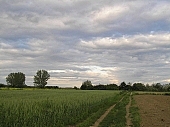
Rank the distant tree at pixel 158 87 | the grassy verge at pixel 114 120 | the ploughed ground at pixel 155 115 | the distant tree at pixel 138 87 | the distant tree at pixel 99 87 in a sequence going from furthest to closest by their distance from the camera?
the distant tree at pixel 138 87 → the distant tree at pixel 99 87 → the distant tree at pixel 158 87 → the ploughed ground at pixel 155 115 → the grassy verge at pixel 114 120

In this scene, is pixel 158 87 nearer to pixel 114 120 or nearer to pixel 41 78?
pixel 41 78

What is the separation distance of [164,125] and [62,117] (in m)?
6.80

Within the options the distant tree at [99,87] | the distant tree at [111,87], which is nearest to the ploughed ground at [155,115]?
the distant tree at [99,87]

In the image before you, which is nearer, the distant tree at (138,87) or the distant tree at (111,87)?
the distant tree at (138,87)

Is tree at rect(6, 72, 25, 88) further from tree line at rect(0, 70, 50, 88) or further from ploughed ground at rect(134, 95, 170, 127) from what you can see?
ploughed ground at rect(134, 95, 170, 127)

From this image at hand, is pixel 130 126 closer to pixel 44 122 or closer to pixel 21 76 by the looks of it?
pixel 44 122

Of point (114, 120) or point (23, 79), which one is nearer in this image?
point (114, 120)

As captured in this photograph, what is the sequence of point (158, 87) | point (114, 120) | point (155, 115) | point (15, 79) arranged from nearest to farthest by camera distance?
1. point (114, 120)
2. point (155, 115)
3. point (15, 79)
4. point (158, 87)

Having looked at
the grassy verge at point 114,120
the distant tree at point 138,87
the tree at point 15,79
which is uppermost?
the tree at point 15,79

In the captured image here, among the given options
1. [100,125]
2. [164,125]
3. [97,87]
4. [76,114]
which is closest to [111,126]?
[100,125]

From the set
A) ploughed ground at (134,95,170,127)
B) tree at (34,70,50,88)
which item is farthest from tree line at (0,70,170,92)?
ploughed ground at (134,95,170,127)

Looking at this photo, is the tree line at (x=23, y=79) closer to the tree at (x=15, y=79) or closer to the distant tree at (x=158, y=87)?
the tree at (x=15, y=79)

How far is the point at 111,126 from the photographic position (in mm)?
15859

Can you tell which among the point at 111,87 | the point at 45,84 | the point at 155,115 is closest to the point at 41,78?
the point at 45,84
